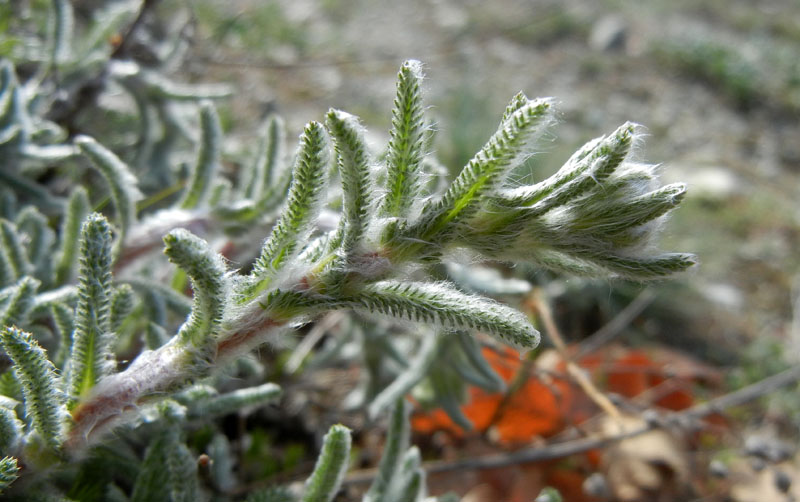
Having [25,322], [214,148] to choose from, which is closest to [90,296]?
[25,322]

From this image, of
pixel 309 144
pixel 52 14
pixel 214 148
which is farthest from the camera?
pixel 52 14

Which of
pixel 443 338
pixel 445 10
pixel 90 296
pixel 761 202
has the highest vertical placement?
pixel 445 10

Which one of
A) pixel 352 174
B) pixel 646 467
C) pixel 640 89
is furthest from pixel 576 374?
pixel 640 89

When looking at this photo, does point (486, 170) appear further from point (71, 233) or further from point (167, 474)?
point (71, 233)

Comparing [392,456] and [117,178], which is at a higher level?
[117,178]

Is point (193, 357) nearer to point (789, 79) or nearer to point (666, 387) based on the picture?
point (666, 387)

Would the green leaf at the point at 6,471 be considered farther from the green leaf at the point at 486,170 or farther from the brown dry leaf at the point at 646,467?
the brown dry leaf at the point at 646,467
